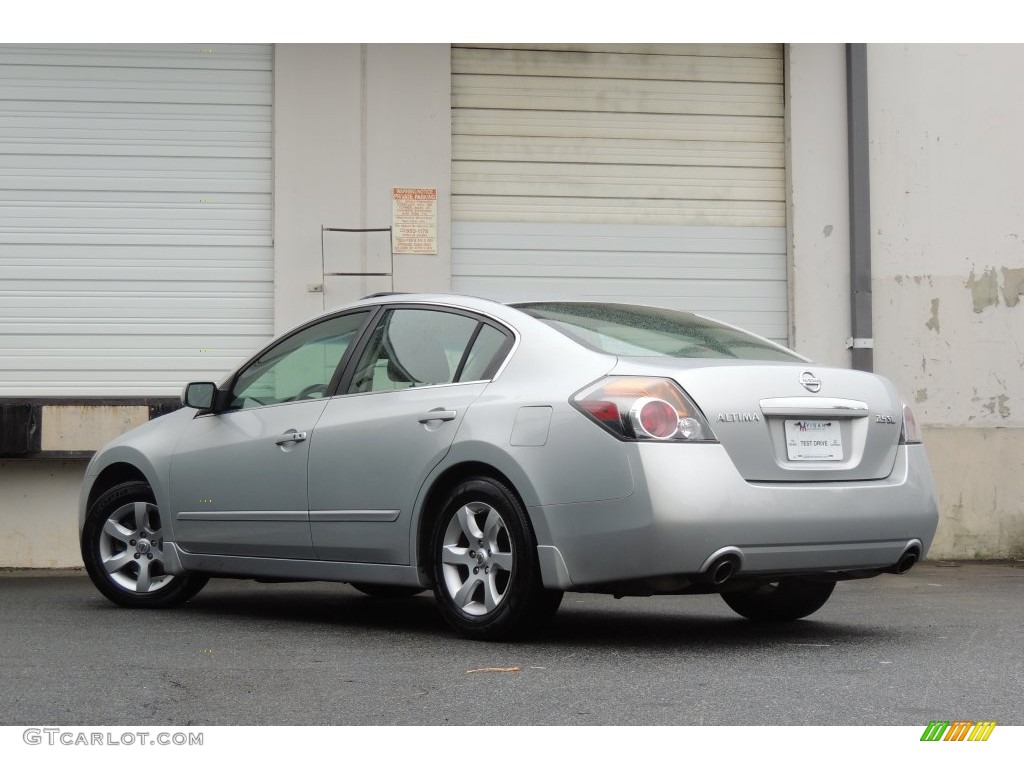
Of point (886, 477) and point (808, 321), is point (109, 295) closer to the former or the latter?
point (808, 321)

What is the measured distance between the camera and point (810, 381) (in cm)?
569

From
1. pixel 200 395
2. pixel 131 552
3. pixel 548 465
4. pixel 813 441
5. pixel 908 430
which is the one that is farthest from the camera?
pixel 131 552

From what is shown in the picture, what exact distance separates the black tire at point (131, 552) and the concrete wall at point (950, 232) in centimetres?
692

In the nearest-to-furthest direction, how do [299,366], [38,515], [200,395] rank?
[299,366], [200,395], [38,515]

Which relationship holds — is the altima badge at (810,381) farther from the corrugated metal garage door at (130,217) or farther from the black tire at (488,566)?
the corrugated metal garage door at (130,217)

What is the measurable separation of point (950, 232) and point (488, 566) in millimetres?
7915

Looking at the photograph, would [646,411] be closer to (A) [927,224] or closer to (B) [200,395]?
(B) [200,395]

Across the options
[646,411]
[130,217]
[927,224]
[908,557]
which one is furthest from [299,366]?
[927,224]

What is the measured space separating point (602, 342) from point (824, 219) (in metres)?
6.99

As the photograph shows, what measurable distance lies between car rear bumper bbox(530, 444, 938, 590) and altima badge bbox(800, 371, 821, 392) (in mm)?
381

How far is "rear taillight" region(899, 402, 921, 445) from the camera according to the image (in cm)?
596
